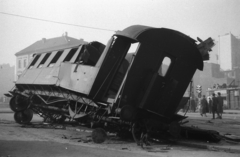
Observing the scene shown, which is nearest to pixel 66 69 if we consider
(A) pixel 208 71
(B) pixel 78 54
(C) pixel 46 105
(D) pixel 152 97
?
(B) pixel 78 54

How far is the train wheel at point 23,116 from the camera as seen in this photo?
12.4 meters

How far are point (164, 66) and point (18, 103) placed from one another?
26.7ft

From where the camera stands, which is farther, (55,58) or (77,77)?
(55,58)

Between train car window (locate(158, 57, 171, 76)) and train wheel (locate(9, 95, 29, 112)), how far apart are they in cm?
749

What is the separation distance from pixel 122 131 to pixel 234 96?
34318 millimetres

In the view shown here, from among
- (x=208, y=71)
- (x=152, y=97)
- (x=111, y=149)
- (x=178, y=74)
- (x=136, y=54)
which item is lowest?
(x=111, y=149)

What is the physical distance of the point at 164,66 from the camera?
8.16 meters

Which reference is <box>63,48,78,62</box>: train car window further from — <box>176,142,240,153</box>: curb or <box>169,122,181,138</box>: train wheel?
<box>176,142,240,153</box>: curb

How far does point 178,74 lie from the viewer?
26.7ft

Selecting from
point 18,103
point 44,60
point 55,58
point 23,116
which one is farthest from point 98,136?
point 18,103

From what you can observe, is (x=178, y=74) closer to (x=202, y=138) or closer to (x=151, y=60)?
(x=151, y=60)

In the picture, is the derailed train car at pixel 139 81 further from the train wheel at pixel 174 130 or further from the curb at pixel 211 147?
the curb at pixel 211 147

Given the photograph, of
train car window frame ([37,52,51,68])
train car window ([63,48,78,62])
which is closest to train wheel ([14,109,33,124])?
train car window frame ([37,52,51,68])

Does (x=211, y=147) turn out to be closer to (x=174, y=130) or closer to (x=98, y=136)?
(x=174, y=130)
